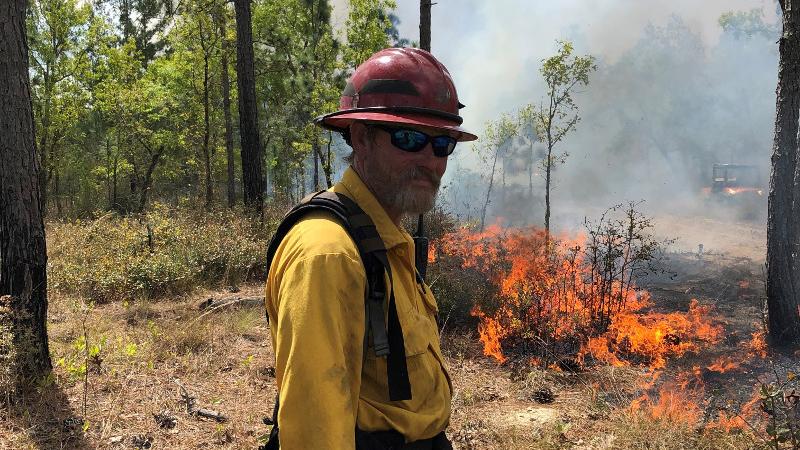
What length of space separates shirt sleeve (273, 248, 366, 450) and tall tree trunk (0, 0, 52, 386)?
4.15m

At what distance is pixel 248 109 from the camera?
36.4 ft

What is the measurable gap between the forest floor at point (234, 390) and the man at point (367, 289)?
3.05 metres

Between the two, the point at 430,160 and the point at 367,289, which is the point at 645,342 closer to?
the point at 430,160

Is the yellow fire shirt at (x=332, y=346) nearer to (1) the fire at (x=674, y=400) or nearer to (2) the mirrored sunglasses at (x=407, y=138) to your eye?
(2) the mirrored sunglasses at (x=407, y=138)

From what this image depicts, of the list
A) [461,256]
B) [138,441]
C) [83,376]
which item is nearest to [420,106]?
[138,441]

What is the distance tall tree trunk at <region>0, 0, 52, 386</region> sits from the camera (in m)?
4.06

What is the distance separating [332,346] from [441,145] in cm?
85

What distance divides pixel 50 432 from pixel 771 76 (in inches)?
2347

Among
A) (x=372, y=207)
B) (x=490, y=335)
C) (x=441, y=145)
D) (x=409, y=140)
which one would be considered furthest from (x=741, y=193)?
(x=372, y=207)

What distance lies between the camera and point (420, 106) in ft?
5.19

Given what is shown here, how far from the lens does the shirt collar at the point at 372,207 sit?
1419 millimetres

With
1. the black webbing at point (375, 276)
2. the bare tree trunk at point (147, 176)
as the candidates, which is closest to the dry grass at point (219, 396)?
the black webbing at point (375, 276)

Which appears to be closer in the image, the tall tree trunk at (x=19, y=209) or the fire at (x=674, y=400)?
the tall tree trunk at (x=19, y=209)

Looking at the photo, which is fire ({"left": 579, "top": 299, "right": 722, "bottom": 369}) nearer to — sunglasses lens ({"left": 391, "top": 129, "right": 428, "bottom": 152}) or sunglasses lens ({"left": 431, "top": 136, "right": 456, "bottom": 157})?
sunglasses lens ({"left": 431, "top": 136, "right": 456, "bottom": 157})
